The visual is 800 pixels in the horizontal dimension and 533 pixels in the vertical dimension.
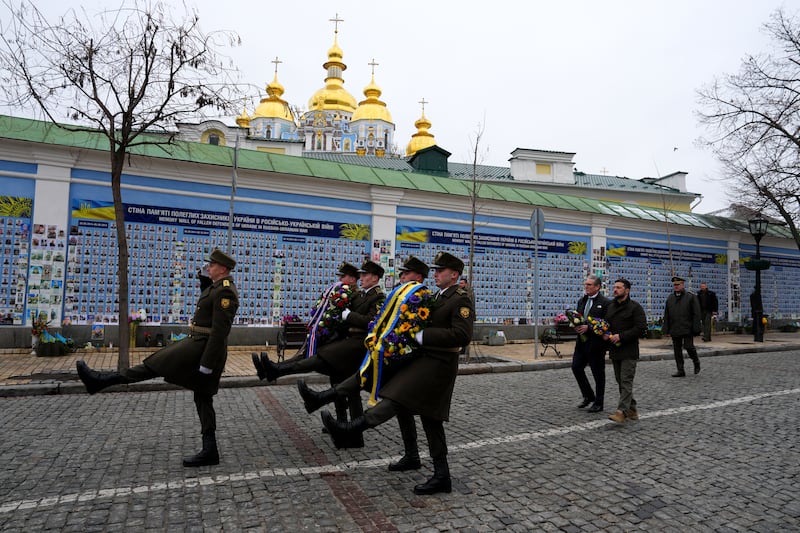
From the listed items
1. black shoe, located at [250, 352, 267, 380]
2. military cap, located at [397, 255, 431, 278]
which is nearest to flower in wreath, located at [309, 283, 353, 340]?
black shoe, located at [250, 352, 267, 380]

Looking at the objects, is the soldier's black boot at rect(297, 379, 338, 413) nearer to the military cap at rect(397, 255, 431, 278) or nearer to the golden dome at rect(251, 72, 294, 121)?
the military cap at rect(397, 255, 431, 278)

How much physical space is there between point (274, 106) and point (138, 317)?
176ft

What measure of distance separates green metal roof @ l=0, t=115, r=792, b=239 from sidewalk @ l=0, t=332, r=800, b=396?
434 centimetres

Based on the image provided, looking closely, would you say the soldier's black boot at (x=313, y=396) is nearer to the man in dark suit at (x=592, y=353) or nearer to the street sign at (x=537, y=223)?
the man in dark suit at (x=592, y=353)

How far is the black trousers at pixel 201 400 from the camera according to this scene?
4738mm

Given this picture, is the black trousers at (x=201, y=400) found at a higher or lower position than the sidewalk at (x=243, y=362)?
higher

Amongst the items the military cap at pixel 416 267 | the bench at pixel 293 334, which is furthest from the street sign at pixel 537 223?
the military cap at pixel 416 267

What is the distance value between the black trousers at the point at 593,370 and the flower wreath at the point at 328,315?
3672mm

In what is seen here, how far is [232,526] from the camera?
348cm

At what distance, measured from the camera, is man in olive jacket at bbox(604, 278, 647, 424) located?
6539 mm

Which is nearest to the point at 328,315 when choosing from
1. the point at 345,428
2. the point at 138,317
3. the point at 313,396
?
the point at 313,396

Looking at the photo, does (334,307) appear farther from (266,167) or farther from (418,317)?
(266,167)

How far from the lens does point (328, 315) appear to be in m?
5.76

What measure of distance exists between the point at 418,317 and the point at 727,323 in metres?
19.9
